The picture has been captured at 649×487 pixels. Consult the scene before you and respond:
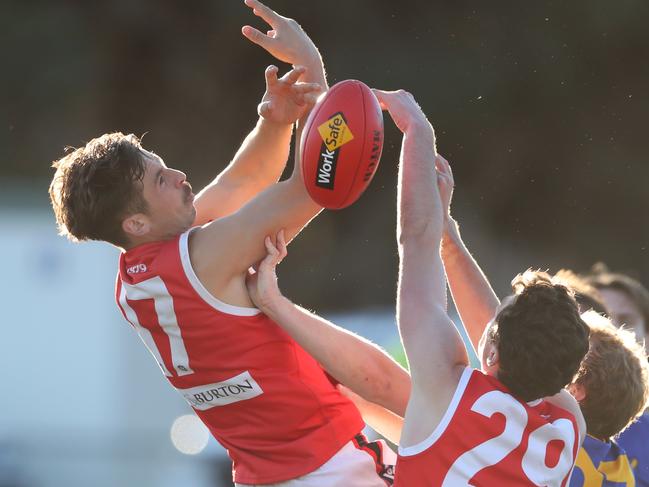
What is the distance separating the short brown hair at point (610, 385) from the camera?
386cm

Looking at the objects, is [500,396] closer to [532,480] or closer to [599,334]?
[532,480]

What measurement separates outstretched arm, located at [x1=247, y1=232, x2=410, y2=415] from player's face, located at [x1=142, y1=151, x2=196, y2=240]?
0.32 metres

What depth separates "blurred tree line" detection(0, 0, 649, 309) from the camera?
12.5 meters

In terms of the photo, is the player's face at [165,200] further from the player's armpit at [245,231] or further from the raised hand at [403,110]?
the raised hand at [403,110]

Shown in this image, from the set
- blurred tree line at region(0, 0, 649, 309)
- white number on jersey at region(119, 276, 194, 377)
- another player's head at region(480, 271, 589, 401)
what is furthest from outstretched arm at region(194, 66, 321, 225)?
blurred tree line at region(0, 0, 649, 309)

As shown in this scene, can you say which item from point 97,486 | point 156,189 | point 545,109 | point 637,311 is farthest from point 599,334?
point 545,109

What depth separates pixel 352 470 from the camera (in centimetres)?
374

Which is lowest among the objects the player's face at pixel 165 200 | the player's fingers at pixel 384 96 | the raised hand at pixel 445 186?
the player's face at pixel 165 200

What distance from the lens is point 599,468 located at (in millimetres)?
3936

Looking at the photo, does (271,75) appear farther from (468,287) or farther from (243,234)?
(468,287)

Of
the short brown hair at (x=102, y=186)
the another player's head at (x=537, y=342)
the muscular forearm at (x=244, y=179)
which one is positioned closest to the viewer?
the another player's head at (x=537, y=342)

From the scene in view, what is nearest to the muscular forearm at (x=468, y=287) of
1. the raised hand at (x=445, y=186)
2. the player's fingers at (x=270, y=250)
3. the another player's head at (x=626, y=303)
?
the raised hand at (x=445, y=186)

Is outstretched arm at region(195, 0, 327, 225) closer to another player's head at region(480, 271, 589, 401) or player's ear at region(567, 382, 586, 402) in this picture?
another player's head at region(480, 271, 589, 401)

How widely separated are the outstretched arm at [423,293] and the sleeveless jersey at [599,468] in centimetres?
97
